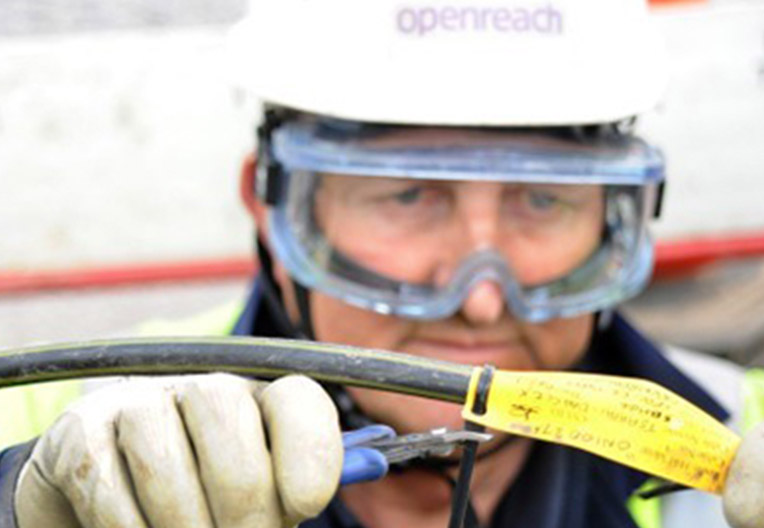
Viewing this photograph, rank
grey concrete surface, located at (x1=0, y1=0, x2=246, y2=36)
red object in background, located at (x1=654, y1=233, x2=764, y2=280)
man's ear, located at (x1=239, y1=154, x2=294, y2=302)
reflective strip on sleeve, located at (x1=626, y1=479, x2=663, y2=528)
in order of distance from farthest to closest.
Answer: grey concrete surface, located at (x1=0, y1=0, x2=246, y2=36), red object in background, located at (x1=654, y1=233, x2=764, y2=280), man's ear, located at (x1=239, y1=154, x2=294, y2=302), reflective strip on sleeve, located at (x1=626, y1=479, x2=663, y2=528)

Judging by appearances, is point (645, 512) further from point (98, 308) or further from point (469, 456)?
point (98, 308)

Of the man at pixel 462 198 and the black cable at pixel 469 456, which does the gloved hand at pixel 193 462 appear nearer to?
the black cable at pixel 469 456

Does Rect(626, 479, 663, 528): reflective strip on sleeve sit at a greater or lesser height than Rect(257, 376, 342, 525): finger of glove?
lesser

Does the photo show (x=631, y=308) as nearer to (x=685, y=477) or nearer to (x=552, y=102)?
(x=552, y=102)

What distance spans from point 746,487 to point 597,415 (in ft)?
0.56

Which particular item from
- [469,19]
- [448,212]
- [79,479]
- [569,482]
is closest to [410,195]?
[448,212]

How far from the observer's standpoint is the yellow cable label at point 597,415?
4.10 ft

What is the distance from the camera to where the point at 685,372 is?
244cm

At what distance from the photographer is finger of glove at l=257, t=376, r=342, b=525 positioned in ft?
3.84

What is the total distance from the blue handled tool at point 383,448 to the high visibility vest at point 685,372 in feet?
1.92

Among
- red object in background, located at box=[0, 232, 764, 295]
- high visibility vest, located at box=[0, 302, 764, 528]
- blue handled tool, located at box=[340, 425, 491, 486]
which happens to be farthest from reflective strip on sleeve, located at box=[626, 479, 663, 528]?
red object in background, located at box=[0, 232, 764, 295]

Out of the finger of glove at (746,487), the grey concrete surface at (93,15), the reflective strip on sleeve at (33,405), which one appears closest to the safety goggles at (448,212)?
the reflective strip on sleeve at (33,405)

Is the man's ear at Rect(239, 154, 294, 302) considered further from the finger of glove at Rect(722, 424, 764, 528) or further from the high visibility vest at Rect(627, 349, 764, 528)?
the finger of glove at Rect(722, 424, 764, 528)

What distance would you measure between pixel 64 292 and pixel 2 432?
1990 millimetres
